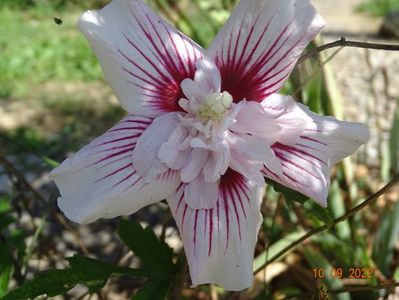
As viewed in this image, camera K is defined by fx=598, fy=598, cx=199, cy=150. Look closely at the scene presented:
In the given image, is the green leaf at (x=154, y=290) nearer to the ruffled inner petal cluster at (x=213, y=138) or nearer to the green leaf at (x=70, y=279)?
the green leaf at (x=70, y=279)

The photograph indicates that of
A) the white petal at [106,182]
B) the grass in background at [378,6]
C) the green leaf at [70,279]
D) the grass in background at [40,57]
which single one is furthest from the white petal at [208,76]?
the grass in background at [378,6]

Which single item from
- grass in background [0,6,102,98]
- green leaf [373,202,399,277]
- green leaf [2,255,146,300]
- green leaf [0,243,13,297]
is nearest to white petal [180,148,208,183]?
green leaf [2,255,146,300]

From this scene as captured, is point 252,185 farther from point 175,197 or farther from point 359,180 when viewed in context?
point 359,180

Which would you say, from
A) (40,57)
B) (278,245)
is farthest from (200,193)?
(40,57)

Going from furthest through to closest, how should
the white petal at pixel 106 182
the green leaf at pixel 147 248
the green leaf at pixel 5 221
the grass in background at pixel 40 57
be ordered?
the grass in background at pixel 40 57, the green leaf at pixel 5 221, the green leaf at pixel 147 248, the white petal at pixel 106 182

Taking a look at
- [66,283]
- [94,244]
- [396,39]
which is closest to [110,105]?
[94,244]

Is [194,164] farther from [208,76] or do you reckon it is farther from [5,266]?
[5,266]
